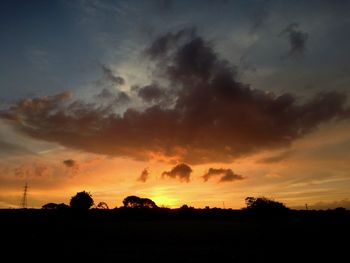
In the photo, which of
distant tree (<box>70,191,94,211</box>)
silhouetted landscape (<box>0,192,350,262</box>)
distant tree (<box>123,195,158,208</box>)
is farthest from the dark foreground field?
distant tree (<box>123,195,158,208</box>)

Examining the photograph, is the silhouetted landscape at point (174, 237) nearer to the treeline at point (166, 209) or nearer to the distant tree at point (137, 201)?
the treeline at point (166, 209)

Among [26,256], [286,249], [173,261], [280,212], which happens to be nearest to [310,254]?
[286,249]

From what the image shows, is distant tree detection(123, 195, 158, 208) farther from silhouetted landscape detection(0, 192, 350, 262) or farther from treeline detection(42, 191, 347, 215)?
silhouetted landscape detection(0, 192, 350, 262)

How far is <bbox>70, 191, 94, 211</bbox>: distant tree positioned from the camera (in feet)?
393

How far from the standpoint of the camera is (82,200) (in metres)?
121

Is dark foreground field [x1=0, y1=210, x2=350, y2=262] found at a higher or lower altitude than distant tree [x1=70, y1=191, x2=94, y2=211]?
lower

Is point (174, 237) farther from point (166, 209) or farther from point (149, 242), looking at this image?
point (166, 209)

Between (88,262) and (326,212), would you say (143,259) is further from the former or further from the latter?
(326,212)

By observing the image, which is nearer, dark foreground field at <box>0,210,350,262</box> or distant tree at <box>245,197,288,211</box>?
dark foreground field at <box>0,210,350,262</box>

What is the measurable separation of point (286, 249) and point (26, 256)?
24.3m

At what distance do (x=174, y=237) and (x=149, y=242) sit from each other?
6.31 m

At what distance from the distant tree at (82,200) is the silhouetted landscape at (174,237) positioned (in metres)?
37.0

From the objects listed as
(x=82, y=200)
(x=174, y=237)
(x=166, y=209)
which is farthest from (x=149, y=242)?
(x=82, y=200)

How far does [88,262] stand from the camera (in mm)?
28656
